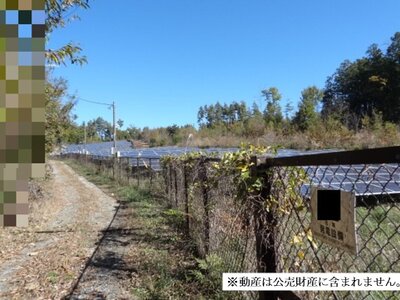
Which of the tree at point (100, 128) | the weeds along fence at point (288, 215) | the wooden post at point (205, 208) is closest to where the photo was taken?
the weeds along fence at point (288, 215)

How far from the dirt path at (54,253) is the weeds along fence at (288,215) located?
1.62m

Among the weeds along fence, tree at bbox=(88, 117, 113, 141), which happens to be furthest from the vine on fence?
tree at bbox=(88, 117, 113, 141)

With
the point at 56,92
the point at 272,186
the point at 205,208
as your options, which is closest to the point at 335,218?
the point at 272,186

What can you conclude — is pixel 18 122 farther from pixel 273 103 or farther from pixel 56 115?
pixel 273 103

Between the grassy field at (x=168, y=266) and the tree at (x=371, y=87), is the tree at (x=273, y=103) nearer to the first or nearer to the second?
the tree at (x=371, y=87)

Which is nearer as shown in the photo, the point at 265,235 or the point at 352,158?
the point at 352,158

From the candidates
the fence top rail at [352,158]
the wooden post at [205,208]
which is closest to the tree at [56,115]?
the wooden post at [205,208]

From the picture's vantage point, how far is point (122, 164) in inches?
903

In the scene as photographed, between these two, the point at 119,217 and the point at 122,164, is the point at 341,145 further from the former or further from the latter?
the point at 119,217

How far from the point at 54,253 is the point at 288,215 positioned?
5.52 metres

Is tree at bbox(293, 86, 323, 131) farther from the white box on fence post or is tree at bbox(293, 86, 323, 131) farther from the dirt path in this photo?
the white box on fence post

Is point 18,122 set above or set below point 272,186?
above

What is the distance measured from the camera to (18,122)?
7.07 ft

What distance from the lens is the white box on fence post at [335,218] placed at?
188 centimetres
